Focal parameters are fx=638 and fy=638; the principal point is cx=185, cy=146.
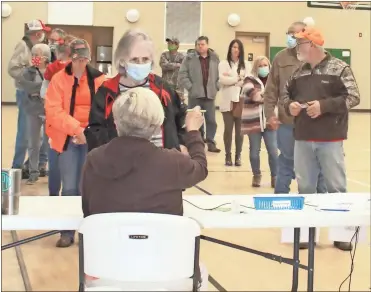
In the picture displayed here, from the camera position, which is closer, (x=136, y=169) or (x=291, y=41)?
(x=136, y=169)

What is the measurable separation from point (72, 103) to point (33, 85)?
1873 mm

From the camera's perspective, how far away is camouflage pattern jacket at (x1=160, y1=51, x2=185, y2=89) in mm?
9172

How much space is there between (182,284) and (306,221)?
709mm

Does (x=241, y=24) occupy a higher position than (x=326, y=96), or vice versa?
(x=241, y=24)

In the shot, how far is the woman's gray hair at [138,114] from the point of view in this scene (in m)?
2.16

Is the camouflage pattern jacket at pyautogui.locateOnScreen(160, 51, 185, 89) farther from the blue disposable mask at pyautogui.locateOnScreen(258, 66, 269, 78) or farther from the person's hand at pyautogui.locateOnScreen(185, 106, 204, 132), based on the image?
the person's hand at pyautogui.locateOnScreen(185, 106, 204, 132)

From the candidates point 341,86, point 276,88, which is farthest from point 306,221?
point 276,88

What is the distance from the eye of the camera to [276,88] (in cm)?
466

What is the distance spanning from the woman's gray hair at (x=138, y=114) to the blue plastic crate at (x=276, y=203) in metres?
0.65

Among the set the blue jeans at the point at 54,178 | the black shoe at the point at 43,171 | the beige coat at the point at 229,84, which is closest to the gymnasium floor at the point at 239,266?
the blue jeans at the point at 54,178

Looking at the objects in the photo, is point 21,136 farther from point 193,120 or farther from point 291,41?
point 193,120

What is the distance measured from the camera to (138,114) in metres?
2.16

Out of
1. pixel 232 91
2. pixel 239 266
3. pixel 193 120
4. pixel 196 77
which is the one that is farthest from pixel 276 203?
pixel 196 77

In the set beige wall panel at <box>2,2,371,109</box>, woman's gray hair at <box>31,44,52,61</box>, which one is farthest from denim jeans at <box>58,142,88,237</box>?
beige wall panel at <box>2,2,371,109</box>
